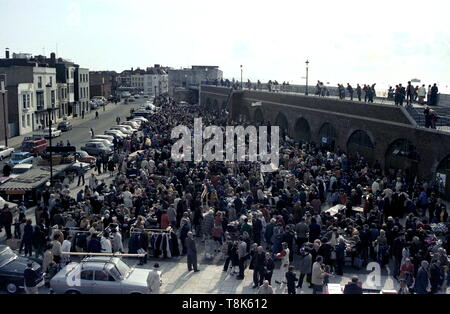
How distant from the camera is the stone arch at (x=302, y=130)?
46250 millimetres

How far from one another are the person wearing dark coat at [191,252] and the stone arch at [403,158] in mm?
16145

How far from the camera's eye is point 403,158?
29.7 metres

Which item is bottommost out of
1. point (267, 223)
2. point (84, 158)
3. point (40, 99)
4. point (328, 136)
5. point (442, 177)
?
point (267, 223)

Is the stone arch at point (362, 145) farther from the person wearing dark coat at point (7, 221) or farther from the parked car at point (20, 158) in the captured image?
the person wearing dark coat at point (7, 221)

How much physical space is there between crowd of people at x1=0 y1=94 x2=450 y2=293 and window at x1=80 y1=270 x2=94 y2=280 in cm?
155

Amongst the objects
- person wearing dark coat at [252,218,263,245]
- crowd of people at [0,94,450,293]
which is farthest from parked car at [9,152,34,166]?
person wearing dark coat at [252,218,263,245]

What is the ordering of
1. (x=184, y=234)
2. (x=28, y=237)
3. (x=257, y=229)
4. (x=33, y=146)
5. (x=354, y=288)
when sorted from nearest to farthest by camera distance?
(x=354, y=288), (x=28, y=237), (x=184, y=234), (x=257, y=229), (x=33, y=146)

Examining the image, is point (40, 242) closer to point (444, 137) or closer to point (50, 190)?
point (50, 190)

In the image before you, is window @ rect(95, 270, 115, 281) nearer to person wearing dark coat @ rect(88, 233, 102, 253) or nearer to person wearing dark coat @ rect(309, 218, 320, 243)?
person wearing dark coat @ rect(88, 233, 102, 253)

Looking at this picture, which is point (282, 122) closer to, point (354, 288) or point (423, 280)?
point (423, 280)

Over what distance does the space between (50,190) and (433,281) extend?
16.5m

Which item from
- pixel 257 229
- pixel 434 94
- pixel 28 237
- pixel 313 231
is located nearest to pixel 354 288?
pixel 313 231

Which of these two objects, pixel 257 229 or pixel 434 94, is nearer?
pixel 257 229

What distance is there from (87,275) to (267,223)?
284 inches
